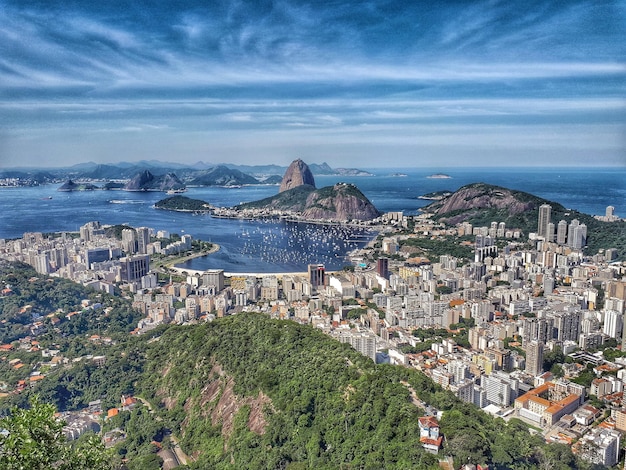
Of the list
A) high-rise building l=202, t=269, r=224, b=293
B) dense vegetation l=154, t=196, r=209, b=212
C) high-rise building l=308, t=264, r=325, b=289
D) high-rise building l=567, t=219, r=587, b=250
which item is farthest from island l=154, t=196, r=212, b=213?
high-rise building l=567, t=219, r=587, b=250

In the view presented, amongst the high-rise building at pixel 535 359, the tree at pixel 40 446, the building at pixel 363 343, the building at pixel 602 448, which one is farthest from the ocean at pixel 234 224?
the tree at pixel 40 446

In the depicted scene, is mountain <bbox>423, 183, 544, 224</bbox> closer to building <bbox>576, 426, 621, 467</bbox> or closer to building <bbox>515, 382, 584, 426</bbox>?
building <bbox>515, 382, 584, 426</bbox>

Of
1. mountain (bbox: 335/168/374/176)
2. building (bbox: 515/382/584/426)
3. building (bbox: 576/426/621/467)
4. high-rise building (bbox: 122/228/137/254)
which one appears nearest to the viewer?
building (bbox: 576/426/621/467)

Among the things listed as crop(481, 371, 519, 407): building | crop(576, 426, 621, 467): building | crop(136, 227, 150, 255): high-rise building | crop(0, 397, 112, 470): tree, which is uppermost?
crop(0, 397, 112, 470): tree

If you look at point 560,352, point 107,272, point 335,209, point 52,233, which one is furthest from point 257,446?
point 335,209

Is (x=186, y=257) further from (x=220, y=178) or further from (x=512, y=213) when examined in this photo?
(x=220, y=178)

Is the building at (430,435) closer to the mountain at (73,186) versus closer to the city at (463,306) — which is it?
the city at (463,306)
